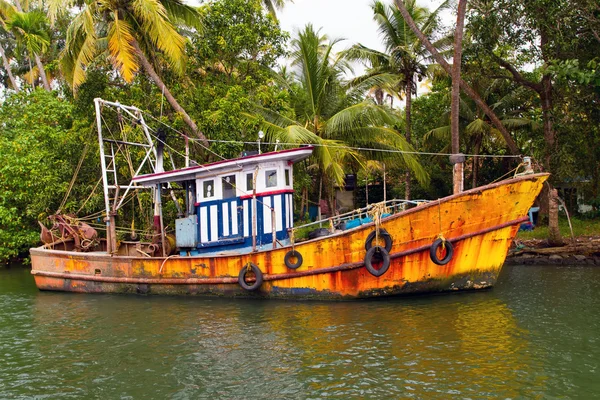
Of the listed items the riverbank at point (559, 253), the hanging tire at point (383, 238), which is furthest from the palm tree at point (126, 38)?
the riverbank at point (559, 253)

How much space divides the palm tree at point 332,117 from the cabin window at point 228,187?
4.62m

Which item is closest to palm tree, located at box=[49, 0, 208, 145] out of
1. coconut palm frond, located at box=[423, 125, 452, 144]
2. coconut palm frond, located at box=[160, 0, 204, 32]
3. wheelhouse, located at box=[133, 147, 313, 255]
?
coconut palm frond, located at box=[160, 0, 204, 32]

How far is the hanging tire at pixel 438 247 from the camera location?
35.8ft

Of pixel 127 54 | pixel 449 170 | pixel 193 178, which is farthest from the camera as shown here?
pixel 449 170

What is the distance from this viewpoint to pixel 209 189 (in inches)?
517

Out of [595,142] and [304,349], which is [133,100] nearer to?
[304,349]

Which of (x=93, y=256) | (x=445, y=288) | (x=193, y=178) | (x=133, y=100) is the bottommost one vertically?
(x=445, y=288)

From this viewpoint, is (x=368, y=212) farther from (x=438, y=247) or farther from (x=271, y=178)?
(x=271, y=178)

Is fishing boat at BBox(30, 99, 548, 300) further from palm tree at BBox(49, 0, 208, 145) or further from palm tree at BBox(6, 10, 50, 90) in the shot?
palm tree at BBox(6, 10, 50, 90)

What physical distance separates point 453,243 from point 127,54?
1008 cm

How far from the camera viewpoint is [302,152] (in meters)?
12.1

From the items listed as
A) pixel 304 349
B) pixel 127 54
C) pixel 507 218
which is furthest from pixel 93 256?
pixel 507 218

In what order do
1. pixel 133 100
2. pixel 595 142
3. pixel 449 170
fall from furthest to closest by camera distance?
pixel 449 170, pixel 595 142, pixel 133 100

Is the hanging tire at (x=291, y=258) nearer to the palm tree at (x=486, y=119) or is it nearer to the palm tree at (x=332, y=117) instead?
the palm tree at (x=332, y=117)
